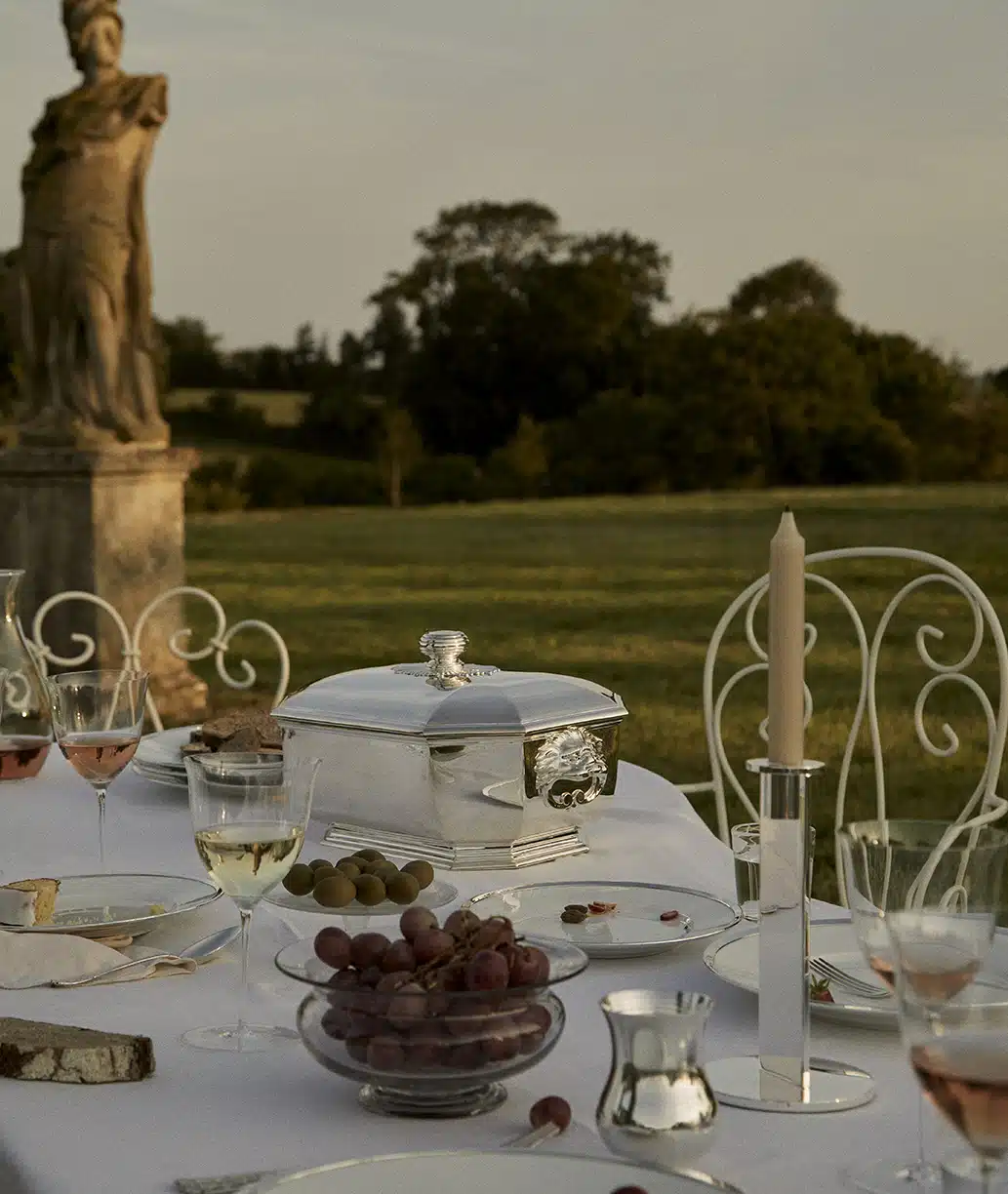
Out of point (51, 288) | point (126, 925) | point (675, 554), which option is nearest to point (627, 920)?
point (126, 925)

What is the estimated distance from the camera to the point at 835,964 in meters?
1.46

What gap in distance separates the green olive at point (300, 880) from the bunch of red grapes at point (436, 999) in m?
0.38

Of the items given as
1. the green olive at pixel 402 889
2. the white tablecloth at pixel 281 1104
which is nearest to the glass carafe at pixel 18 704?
the white tablecloth at pixel 281 1104

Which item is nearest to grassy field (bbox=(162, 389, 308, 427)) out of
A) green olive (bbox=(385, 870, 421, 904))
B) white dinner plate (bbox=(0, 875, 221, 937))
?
white dinner plate (bbox=(0, 875, 221, 937))

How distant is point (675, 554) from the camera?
16.6 m

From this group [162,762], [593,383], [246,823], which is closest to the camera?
[246,823]

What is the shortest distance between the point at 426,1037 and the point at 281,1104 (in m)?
0.14

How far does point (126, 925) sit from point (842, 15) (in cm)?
1743

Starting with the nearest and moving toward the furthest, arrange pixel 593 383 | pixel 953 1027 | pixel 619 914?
pixel 953 1027 → pixel 619 914 → pixel 593 383

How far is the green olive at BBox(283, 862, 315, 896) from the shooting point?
1485 millimetres

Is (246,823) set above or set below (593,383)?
below

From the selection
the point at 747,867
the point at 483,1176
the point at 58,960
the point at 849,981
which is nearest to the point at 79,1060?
the point at 58,960

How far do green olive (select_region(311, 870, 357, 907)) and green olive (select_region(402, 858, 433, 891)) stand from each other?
0.20 ft

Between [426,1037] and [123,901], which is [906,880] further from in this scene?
[123,901]
